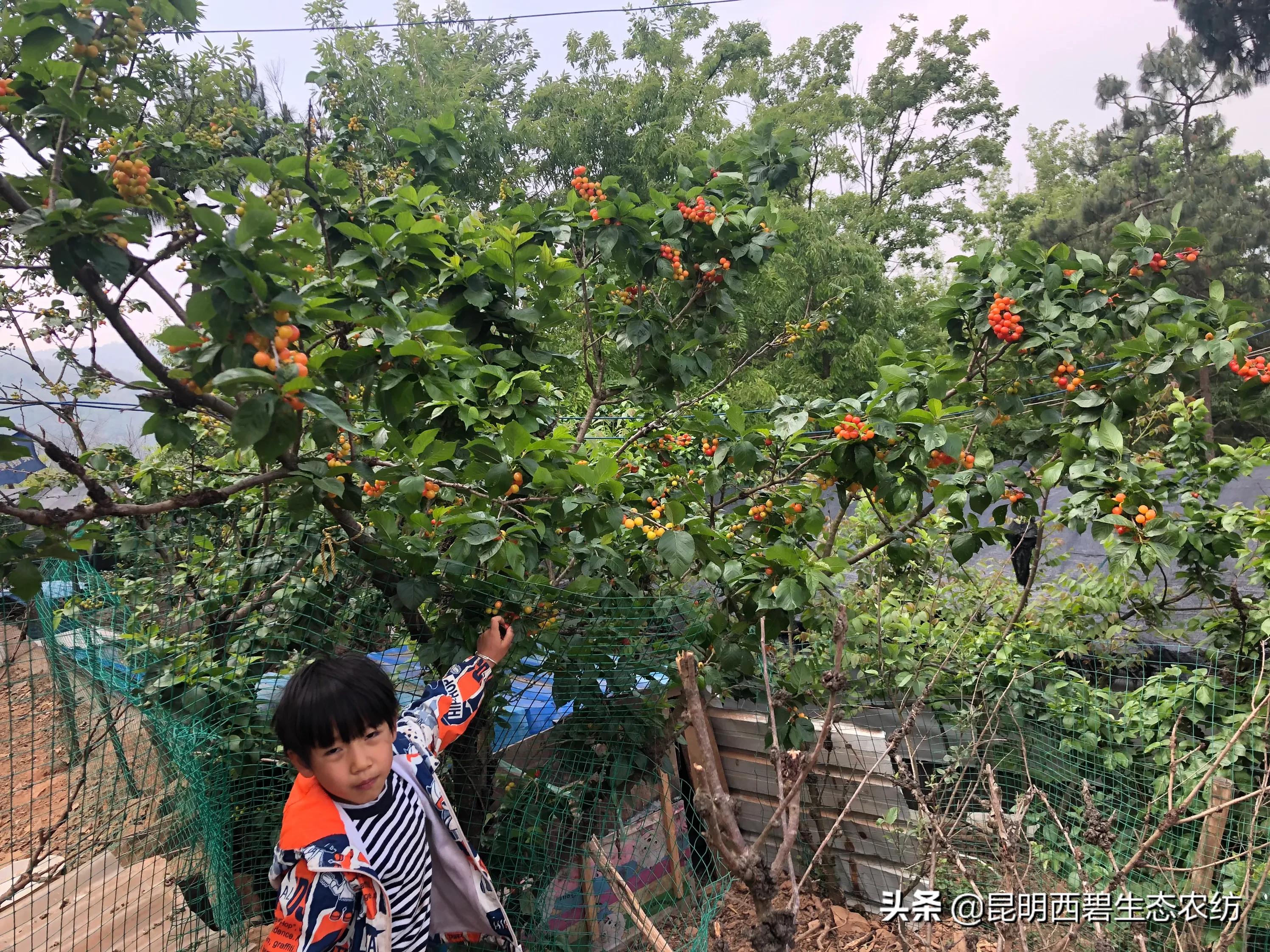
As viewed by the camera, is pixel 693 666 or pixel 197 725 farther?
pixel 197 725

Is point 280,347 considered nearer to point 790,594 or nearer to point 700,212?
point 790,594

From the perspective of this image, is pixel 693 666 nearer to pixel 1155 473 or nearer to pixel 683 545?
pixel 683 545

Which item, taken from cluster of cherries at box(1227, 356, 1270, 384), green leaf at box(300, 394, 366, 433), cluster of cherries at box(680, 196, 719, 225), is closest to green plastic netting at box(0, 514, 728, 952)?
green leaf at box(300, 394, 366, 433)

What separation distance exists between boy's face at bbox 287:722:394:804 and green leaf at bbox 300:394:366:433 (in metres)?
0.54

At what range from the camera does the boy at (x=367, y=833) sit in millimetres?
1208

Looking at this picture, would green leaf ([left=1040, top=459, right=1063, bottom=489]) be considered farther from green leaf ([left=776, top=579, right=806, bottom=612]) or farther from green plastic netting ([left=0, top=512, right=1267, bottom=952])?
green leaf ([left=776, top=579, right=806, bottom=612])

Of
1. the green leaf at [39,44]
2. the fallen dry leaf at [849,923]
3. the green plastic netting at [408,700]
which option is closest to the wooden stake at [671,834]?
the green plastic netting at [408,700]

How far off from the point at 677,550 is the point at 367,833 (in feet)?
2.70

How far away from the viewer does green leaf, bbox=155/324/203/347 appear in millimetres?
1094

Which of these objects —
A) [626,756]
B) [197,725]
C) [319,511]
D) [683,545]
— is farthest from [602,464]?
[197,725]

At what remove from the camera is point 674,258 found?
2.33 metres

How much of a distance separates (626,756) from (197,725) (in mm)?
1089

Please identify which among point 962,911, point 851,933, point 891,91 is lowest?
point 851,933

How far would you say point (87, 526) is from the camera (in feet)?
5.01
